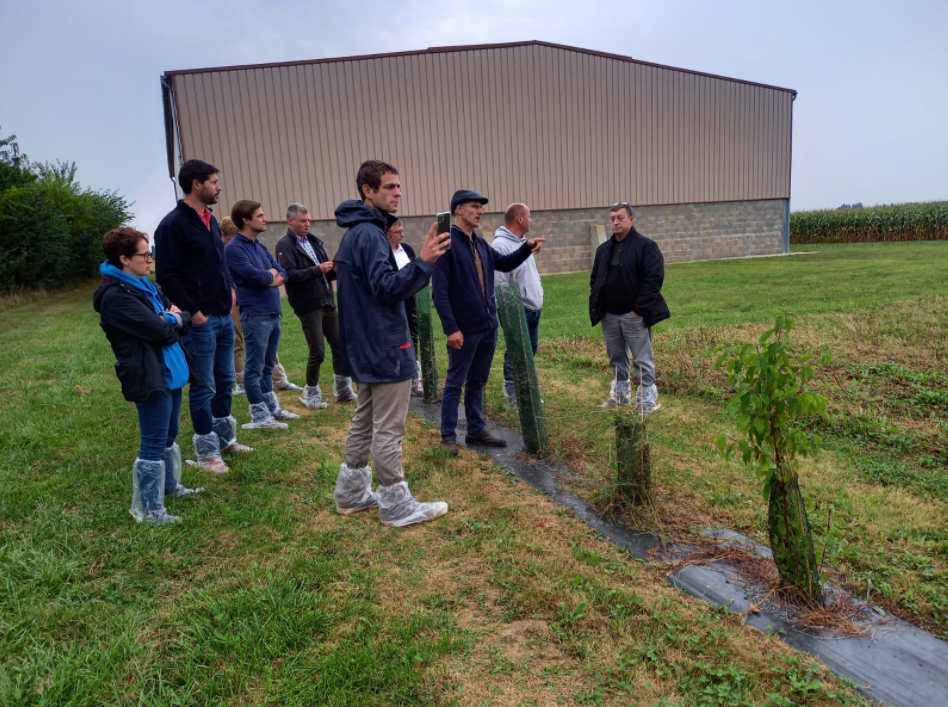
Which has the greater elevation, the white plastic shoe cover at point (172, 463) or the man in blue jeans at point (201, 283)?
the man in blue jeans at point (201, 283)

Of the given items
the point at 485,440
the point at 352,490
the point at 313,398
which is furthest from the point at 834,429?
the point at 313,398

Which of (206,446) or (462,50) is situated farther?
(462,50)

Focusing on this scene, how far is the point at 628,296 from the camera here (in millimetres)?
5715

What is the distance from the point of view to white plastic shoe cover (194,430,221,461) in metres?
4.63

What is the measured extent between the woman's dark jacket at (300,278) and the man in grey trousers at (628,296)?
2.68 metres

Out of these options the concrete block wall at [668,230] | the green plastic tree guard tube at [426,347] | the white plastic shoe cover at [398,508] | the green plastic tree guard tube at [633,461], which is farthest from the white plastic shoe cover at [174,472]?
the concrete block wall at [668,230]

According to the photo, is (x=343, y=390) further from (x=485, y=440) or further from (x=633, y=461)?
(x=633, y=461)

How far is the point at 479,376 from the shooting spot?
17.0 ft

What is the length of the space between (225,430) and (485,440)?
215cm

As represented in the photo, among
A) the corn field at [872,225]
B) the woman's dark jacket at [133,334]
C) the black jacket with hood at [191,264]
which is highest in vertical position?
Result: the corn field at [872,225]

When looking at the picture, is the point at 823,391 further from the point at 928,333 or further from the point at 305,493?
the point at 305,493

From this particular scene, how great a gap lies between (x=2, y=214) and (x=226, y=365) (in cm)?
1798

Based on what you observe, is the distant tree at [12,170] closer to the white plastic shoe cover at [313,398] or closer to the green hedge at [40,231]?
the green hedge at [40,231]

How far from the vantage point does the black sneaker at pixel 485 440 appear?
5.18 metres
